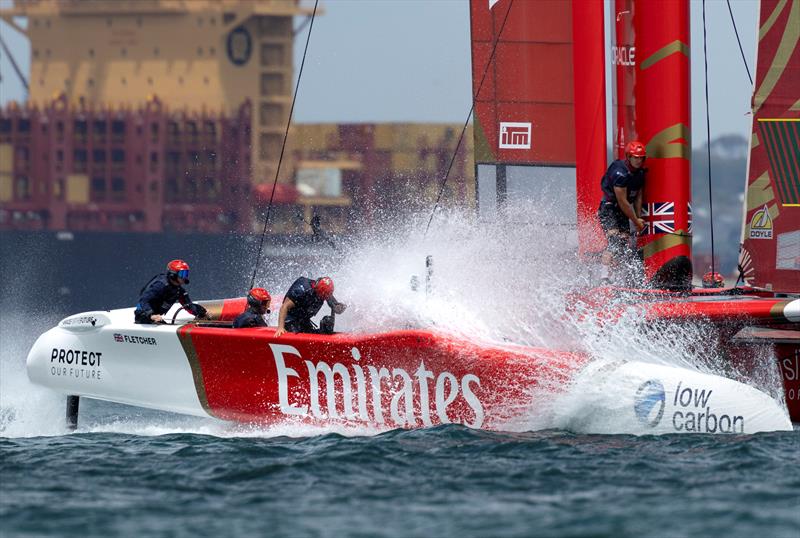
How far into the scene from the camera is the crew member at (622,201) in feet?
29.3

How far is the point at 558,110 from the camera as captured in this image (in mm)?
10398

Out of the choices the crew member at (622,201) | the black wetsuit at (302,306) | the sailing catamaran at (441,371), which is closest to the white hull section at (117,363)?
the sailing catamaran at (441,371)

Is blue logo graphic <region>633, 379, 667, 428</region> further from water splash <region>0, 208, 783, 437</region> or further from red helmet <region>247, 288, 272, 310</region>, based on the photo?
red helmet <region>247, 288, 272, 310</region>

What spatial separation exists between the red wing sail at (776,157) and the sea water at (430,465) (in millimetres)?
869

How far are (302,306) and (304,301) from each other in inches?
1.5

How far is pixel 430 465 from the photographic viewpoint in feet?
19.9

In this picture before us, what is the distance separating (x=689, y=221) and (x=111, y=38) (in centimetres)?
4624

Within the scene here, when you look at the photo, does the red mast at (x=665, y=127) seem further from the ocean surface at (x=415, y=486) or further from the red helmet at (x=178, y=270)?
the red helmet at (x=178, y=270)

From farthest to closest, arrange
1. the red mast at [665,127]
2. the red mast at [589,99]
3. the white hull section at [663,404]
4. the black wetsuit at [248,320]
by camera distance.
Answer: the red mast at [589,99]
the red mast at [665,127]
the black wetsuit at [248,320]
the white hull section at [663,404]

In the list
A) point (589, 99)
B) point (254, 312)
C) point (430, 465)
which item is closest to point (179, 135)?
point (589, 99)

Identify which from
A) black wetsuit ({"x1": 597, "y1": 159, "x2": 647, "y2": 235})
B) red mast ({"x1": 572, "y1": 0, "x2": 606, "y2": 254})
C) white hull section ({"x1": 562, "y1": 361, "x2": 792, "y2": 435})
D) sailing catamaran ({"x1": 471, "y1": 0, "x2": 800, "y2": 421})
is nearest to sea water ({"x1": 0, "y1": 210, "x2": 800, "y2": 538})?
white hull section ({"x1": 562, "y1": 361, "x2": 792, "y2": 435})

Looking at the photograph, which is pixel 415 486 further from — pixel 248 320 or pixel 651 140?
pixel 651 140

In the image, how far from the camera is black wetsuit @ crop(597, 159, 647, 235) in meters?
8.95

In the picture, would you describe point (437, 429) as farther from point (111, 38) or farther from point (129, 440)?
point (111, 38)
